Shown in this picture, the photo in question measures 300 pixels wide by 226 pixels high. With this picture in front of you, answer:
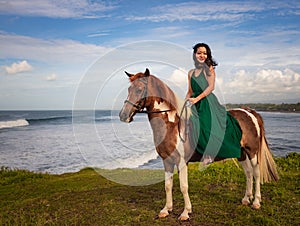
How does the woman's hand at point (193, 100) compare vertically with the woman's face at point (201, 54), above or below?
below

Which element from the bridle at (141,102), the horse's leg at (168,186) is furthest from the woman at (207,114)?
the bridle at (141,102)

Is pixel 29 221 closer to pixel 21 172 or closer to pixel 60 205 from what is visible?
pixel 60 205

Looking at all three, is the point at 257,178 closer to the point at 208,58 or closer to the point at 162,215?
the point at 162,215

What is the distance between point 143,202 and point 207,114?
2551 millimetres

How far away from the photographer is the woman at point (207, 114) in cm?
462

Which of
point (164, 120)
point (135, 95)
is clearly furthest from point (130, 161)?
point (135, 95)

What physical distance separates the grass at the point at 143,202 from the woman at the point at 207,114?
3.90 feet

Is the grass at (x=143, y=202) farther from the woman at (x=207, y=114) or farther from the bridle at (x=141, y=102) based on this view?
the bridle at (x=141, y=102)

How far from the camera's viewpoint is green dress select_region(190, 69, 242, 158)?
4.61 metres

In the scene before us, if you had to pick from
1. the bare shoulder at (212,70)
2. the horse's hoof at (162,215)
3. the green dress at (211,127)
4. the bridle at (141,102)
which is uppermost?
the bare shoulder at (212,70)

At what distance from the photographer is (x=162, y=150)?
4.56m

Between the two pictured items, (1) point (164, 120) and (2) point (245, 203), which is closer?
(1) point (164, 120)

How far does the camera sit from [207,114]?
4.68 meters

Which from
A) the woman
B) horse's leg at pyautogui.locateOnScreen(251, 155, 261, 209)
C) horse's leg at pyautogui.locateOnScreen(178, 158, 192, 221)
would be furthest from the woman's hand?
horse's leg at pyautogui.locateOnScreen(251, 155, 261, 209)
